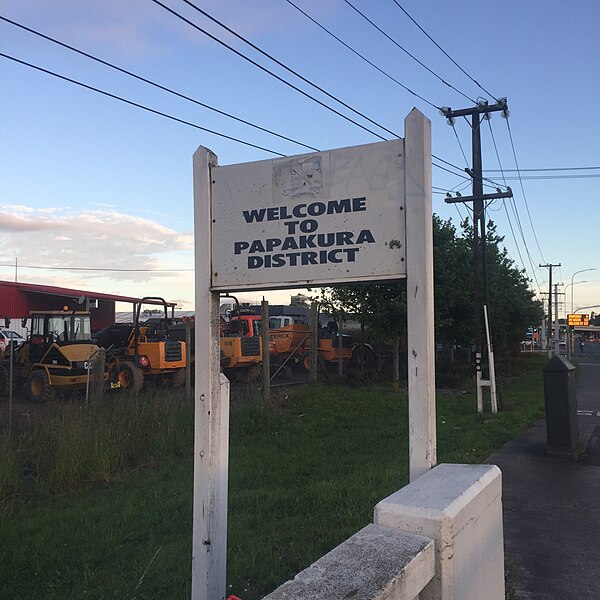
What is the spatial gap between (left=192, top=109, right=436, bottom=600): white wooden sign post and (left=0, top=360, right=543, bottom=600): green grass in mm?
1194

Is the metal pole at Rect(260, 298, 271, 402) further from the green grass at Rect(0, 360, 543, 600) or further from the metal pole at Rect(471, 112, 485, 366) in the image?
the metal pole at Rect(471, 112, 485, 366)

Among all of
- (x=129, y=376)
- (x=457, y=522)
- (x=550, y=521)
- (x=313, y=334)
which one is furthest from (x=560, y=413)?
(x=129, y=376)

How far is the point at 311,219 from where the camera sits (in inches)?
160

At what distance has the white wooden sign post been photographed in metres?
3.76

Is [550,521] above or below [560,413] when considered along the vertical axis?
below

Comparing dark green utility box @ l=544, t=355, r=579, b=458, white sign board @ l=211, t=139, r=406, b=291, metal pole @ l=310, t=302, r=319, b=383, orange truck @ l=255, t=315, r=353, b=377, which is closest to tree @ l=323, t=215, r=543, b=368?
metal pole @ l=310, t=302, r=319, b=383

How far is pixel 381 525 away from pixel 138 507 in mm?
4733

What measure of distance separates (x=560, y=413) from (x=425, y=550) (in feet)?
25.0

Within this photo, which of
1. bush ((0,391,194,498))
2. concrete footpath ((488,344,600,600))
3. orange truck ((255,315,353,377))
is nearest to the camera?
concrete footpath ((488,344,600,600))

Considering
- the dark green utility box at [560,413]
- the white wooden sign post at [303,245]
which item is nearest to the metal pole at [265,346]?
the dark green utility box at [560,413]

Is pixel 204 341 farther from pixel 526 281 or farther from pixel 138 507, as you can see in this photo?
pixel 526 281

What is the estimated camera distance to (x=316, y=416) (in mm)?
12883

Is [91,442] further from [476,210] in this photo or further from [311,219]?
[476,210]

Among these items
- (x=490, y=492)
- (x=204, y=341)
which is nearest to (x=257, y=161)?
(x=204, y=341)
